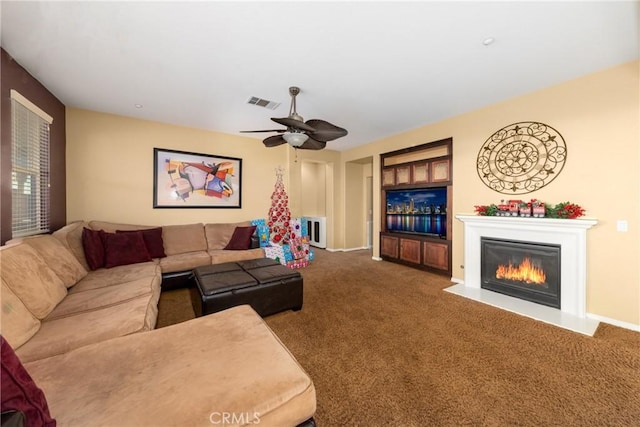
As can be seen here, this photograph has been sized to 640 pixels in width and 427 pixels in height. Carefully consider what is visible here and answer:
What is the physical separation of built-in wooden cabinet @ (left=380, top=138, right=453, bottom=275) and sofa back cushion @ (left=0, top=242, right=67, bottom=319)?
471cm

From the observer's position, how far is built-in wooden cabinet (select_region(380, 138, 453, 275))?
406 cm

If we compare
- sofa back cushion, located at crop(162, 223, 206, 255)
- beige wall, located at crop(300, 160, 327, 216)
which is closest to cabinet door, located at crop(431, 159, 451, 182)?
beige wall, located at crop(300, 160, 327, 216)

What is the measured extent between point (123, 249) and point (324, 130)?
3033 mm

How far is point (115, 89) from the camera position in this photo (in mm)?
2982

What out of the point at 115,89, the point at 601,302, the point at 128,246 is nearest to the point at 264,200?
the point at 128,246

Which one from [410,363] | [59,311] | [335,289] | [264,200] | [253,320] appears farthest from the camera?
[264,200]

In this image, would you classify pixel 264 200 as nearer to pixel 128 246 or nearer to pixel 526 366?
pixel 128 246

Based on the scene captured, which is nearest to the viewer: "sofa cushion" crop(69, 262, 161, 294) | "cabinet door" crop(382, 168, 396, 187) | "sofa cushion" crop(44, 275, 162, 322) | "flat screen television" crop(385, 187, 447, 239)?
"sofa cushion" crop(44, 275, 162, 322)

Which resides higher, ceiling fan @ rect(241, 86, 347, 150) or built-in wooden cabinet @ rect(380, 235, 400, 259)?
ceiling fan @ rect(241, 86, 347, 150)

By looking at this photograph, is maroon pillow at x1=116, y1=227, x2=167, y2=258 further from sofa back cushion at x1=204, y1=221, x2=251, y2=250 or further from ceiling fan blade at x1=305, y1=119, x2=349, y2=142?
ceiling fan blade at x1=305, y1=119, x2=349, y2=142

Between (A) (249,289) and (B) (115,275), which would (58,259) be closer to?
(B) (115,275)

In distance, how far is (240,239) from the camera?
416 cm

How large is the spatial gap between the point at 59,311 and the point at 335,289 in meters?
2.78

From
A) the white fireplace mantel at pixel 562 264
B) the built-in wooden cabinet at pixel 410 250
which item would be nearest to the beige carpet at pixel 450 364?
the white fireplace mantel at pixel 562 264
